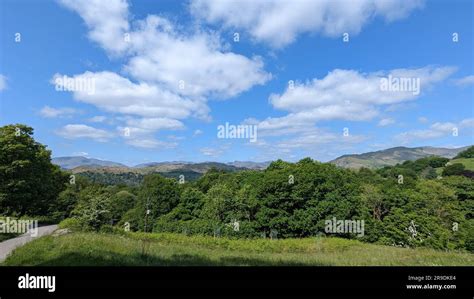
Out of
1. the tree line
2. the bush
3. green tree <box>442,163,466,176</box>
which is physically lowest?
the tree line

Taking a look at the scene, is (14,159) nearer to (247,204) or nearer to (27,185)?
(27,185)

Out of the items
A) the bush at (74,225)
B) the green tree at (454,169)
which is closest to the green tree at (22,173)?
the bush at (74,225)

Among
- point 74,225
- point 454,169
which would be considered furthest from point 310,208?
point 454,169

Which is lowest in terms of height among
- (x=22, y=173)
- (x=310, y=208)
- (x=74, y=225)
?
(x=310, y=208)

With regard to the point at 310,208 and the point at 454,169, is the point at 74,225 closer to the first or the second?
the point at 310,208

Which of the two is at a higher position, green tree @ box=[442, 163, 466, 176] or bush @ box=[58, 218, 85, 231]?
green tree @ box=[442, 163, 466, 176]

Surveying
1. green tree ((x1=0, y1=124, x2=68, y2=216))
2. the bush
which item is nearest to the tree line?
green tree ((x1=0, y1=124, x2=68, y2=216))

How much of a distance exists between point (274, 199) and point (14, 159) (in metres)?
40.4

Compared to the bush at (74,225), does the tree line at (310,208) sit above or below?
below

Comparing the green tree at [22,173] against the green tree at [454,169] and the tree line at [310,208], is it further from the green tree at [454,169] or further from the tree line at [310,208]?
the green tree at [454,169]

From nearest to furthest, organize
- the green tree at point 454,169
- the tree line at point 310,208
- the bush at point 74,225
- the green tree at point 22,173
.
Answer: the bush at point 74,225
the green tree at point 22,173
the tree line at point 310,208
the green tree at point 454,169

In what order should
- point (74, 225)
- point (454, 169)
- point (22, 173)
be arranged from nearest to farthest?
point (74, 225), point (22, 173), point (454, 169)

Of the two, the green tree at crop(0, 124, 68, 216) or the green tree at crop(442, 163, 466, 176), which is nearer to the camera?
the green tree at crop(0, 124, 68, 216)

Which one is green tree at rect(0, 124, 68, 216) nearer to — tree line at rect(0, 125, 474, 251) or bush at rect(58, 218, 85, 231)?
Answer: tree line at rect(0, 125, 474, 251)
